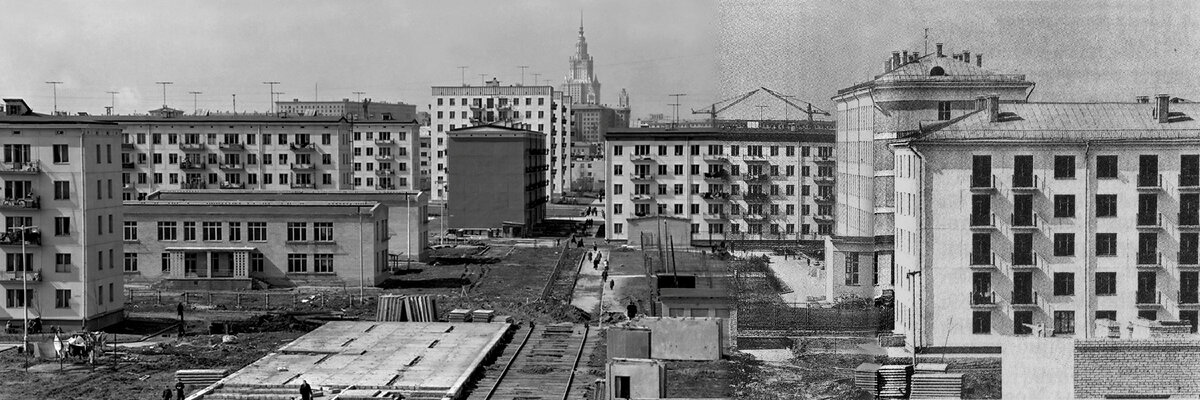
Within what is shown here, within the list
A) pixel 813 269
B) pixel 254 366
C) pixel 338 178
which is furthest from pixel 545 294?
pixel 338 178

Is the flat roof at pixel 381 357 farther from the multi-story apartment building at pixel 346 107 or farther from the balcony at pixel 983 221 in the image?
the multi-story apartment building at pixel 346 107

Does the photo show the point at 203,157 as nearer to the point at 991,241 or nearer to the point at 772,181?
the point at 772,181

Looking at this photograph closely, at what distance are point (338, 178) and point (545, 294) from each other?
3012cm

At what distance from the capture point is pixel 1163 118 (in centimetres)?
2475

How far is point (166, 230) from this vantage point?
135ft

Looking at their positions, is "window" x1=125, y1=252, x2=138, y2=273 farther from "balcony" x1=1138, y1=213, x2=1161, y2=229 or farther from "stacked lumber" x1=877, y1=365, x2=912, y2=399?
"balcony" x1=1138, y1=213, x2=1161, y2=229

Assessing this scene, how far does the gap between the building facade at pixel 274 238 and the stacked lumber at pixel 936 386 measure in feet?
72.8

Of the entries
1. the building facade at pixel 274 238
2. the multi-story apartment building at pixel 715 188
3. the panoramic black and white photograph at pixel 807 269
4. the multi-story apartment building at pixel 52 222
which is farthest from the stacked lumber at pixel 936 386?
the building facade at pixel 274 238

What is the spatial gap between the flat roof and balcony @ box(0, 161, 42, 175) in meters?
6.71

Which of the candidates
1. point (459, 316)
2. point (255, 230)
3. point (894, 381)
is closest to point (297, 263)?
point (255, 230)

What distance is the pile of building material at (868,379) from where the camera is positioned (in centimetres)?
2172

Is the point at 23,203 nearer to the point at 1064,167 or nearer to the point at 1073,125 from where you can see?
the point at 1064,167

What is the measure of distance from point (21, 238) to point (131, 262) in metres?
11.5

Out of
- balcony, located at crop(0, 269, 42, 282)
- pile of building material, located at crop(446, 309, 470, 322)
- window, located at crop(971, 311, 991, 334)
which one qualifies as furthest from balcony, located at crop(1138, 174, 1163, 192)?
balcony, located at crop(0, 269, 42, 282)
